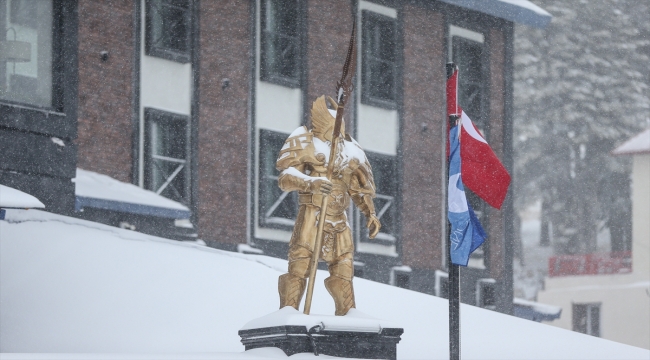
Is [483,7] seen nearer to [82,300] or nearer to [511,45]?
[511,45]

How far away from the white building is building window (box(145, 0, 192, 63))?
2230 centimetres

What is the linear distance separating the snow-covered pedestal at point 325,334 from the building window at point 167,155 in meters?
12.3

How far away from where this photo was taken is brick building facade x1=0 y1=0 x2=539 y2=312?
24562mm

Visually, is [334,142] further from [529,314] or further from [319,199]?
[529,314]

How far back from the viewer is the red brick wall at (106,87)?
78.3 feet

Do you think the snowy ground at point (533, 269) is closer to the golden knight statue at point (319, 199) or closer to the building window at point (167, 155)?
the building window at point (167, 155)

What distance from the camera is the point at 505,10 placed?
106 feet

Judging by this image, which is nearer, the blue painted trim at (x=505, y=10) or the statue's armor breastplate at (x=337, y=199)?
the statue's armor breastplate at (x=337, y=199)

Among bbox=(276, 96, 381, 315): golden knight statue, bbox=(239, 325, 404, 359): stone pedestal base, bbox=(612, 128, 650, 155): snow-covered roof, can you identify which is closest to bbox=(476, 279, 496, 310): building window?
bbox=(612, 128, 650, 155): snow-covered roof

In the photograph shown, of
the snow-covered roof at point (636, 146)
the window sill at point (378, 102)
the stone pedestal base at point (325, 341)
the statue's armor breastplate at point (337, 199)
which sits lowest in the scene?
the stone pedestal base at point (325, 341)

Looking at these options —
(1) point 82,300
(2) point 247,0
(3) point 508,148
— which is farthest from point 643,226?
(1) point 82,300

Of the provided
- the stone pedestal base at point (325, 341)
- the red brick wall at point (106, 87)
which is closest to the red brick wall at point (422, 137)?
the red brick wall at point (106, 87)

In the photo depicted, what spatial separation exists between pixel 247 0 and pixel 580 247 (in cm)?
2510

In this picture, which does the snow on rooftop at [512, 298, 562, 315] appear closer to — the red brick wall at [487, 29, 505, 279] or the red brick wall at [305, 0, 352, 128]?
the red brick wall at [487, 29, 505, 279]
